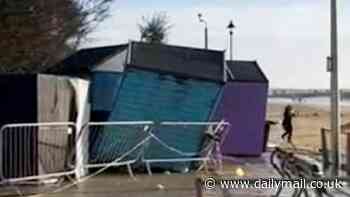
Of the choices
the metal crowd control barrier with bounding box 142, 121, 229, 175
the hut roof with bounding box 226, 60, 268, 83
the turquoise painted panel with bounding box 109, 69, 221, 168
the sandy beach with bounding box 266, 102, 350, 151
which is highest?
the hut roof with bounding box 226, 60, 268, 83

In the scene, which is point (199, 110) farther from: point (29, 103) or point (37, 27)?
point (37, 27)

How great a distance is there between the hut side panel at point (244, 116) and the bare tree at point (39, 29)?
808 centimetres

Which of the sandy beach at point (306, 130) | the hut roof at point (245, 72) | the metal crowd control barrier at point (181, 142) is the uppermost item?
the hut roof at point (245, 72)

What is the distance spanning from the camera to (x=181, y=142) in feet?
55.8

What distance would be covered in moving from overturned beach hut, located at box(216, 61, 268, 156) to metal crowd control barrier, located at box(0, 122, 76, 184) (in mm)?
7637

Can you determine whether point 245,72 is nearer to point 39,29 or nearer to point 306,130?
point 39,29

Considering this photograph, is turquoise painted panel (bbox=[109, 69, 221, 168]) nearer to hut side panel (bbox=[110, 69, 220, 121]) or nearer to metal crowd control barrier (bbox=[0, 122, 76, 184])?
hut side panel (bbox=[110, 69, 220, 121])

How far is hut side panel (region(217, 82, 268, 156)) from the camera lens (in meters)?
21.3

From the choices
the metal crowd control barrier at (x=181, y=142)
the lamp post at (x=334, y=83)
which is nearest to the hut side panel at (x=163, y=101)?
the metal crowd control barrier at (x=181, y=142)

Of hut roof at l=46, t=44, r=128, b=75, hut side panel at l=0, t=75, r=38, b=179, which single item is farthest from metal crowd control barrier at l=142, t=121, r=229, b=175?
hut side panel at l=0, t=75, r=38, b=179

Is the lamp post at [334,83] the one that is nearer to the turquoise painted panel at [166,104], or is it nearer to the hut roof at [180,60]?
the hut roof at [180,60]

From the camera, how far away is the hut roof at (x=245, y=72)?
21.7 metres

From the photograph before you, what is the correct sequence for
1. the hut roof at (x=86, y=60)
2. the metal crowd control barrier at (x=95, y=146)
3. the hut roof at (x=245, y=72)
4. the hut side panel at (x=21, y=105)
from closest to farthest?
the metal crowd control barrier at (x=95, y=146) < the hut side panel at (x=21, y=105) < the hut roof at (x=86, y=60) < the hut roof at (x=245, y=72)

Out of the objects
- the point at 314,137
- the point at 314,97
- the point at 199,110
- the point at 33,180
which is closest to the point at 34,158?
the point at 33,180
